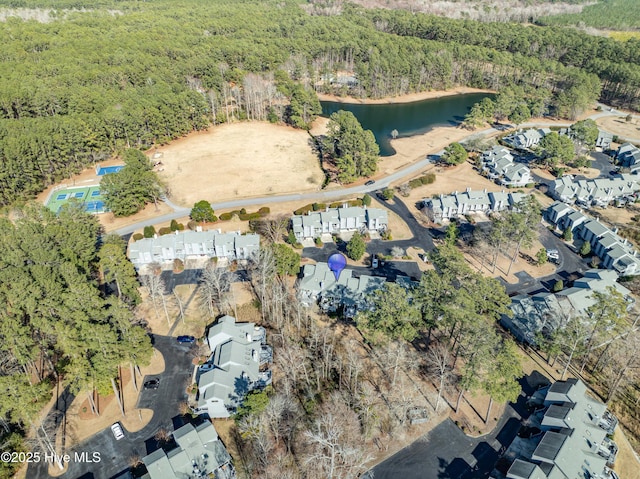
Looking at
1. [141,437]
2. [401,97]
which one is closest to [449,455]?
[141,437]

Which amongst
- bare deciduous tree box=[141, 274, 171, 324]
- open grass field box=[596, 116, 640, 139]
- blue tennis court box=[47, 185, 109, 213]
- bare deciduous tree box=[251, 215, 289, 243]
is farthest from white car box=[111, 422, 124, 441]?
open grass field box=[596, 116, 640, 139]

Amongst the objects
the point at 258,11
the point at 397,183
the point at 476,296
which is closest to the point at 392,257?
the point at 476,296

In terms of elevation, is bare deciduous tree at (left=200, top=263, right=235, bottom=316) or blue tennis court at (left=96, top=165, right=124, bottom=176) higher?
blue tennis court at (left=96, top=165, right=124, bottom=176)

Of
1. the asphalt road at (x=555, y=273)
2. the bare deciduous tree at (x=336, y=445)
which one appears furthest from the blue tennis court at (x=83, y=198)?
the asphalt road at (x=555, y=273)

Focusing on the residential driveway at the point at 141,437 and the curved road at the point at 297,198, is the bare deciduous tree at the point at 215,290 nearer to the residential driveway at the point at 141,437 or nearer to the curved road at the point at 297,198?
the residential driveway at the point at 141,437

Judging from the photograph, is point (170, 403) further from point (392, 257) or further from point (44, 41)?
point (44, 41)

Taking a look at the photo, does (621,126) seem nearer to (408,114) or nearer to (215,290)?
(408,114)

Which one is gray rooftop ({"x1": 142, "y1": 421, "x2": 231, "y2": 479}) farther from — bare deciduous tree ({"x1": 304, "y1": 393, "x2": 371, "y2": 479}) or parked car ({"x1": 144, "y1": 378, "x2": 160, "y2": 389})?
bare deciduous tree ({"x1": 304, "y1": 393, "x2": 371, "y2": 479})
